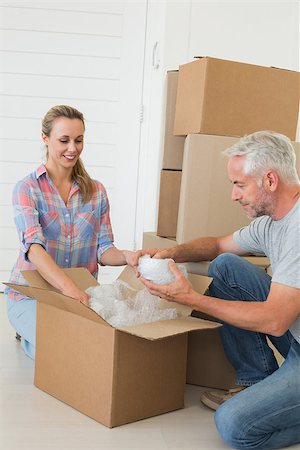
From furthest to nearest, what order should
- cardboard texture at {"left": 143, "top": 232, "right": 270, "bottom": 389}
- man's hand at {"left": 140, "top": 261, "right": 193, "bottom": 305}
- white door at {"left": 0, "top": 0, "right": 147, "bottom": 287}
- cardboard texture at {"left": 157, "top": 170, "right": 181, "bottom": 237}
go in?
white door at {"left": 0, "top": 0, "right": 147, "bottom": 287}
cardboard texture at {"left": 157, "top": 170, "right": 181, "bottom": 237}
cardboard texture at {"left": 143, "top": 232, "right": 270, "bottom": 389}
man's hand at {"left": 140, "top": 261, "right": 193, "bottom": 305}

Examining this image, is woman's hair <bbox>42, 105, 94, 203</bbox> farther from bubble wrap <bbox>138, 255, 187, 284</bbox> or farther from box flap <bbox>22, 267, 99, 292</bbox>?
bubble wrap <bbox>138, 255, 187, 284</bbox>

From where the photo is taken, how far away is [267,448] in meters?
1.84

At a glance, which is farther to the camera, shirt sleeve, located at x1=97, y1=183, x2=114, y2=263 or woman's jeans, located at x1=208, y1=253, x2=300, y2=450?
shirt sleeve, located at x1=97, y1=183, x2=114, y2=263

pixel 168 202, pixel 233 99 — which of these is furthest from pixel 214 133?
pixel 168 202

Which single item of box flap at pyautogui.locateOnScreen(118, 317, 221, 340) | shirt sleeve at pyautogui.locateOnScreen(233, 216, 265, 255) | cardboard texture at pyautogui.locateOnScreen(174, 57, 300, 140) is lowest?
box flap at pyautogui.locateOnScreen(118, 317, 221, 340)

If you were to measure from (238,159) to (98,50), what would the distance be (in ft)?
6.93

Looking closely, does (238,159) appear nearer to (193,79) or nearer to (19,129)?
(193,79)

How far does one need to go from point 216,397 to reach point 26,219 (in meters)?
0.92

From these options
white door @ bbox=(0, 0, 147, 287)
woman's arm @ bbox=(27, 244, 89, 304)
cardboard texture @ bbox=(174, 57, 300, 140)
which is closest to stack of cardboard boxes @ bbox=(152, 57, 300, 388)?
cardboard texture @ bbox=(174, 57, 300, 140)

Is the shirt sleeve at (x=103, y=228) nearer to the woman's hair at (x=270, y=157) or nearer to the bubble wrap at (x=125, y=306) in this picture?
the bubble wrap at (x=125, y=306)

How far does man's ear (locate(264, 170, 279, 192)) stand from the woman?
0.69 meters

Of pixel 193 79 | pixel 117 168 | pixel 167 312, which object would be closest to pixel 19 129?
pixel 117 168

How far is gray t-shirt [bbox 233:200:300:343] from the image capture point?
1724 millimetres

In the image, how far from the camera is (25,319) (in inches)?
97.3
